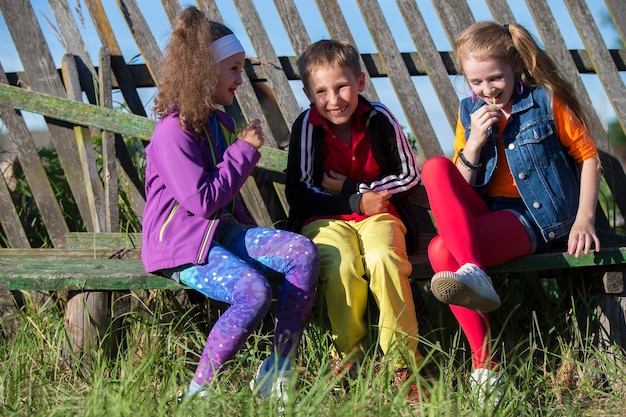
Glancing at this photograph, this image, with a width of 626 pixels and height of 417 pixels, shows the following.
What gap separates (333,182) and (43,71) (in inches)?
65.0

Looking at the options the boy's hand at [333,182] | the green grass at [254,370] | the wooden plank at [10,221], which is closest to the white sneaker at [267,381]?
the green grass at [254,370]

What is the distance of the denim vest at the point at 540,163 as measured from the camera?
3023mm

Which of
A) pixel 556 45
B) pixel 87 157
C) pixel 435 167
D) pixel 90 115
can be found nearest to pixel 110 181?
pixel 87 157

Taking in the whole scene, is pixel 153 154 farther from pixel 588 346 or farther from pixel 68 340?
pixel 588 346

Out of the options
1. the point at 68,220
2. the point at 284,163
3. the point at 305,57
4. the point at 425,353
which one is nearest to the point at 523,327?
the point at 425,353

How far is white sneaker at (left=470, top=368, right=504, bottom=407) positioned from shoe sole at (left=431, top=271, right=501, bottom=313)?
0.22m

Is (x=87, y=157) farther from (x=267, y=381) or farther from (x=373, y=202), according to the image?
(x=267, y=381)

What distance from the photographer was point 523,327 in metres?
3.57

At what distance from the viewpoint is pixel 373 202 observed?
3062 mm

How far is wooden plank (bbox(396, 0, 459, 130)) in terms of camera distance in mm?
3846

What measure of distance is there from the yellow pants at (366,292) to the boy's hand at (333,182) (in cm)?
34

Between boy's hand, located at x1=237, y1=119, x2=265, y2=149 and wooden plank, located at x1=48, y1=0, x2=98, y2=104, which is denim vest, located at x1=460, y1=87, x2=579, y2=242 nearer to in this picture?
boy's hand, located at x1=237, y1=119, x2=265, y2=149

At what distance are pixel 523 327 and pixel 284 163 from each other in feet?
4.27

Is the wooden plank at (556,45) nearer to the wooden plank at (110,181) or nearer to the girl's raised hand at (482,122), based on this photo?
the girl's raised hand at (482,122)
